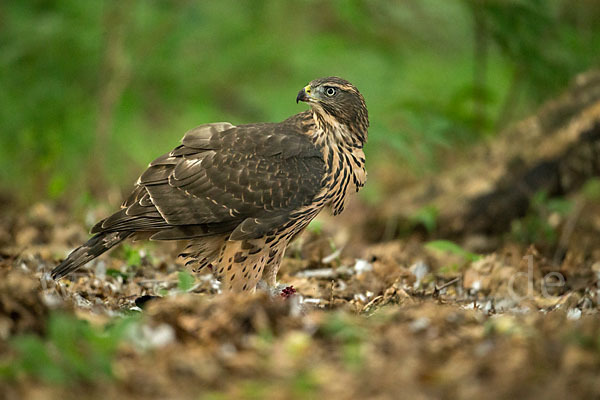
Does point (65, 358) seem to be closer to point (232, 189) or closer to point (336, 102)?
point (232, 189)

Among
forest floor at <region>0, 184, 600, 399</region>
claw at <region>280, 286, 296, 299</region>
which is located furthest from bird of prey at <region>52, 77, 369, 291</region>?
forest floor at <region>0, 184, 600, 399</region>

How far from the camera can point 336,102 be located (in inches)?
207

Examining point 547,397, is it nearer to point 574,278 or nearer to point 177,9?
point 574,278

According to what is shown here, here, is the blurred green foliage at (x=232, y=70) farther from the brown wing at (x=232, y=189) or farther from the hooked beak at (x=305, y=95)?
the brown wing at (x=232, y=189)

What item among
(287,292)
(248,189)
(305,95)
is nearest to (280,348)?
(287,292)

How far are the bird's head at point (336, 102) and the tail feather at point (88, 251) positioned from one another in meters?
1.67

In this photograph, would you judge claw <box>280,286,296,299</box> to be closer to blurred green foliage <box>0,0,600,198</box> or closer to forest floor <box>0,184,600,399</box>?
forest floor <box>0,184,600,399</box>

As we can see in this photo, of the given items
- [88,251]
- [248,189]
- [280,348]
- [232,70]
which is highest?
[232,70]

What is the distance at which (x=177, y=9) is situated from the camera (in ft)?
31.8

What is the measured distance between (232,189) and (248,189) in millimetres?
119

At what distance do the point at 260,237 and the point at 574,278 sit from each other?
9.17 ft

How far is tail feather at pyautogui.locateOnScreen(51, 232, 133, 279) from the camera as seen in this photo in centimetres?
493

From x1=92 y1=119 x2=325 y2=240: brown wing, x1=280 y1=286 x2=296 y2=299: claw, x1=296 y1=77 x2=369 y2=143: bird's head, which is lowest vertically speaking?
x1=280 y1=286 x2=296 y2=299: claw

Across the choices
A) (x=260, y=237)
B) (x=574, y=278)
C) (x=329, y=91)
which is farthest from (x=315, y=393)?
(x=574, y=278)
